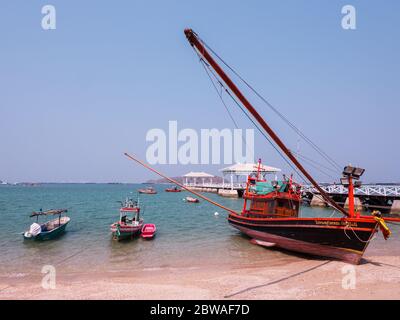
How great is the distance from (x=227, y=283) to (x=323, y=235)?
21.3 feet

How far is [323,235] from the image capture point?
16156 millimetres

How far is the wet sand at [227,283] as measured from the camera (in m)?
11.4

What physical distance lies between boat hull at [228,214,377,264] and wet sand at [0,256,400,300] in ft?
2.18

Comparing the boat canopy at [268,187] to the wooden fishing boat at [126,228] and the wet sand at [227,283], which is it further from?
the wooden fishing boat at [126,228]

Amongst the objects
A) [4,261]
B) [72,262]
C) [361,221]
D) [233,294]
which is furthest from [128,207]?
[361,221]

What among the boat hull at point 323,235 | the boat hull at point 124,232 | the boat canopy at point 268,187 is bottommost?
the boat hull at point 124,232

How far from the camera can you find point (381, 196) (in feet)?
149

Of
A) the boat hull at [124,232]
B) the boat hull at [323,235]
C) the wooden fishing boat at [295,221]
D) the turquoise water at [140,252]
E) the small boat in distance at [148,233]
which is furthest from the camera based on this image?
the small boat in distance at [148,233]

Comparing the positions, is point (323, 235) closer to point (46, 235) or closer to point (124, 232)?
point (124, 232)

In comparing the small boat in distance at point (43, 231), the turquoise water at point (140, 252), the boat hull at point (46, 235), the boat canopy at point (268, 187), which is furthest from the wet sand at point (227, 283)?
the boat hull at point (46, 235)

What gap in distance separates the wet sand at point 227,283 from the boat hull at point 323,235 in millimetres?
664

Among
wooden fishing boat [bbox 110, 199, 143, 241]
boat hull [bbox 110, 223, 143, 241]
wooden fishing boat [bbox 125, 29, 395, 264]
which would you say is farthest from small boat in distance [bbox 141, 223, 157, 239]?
wooden fishing boat [bbox 125, 29, 395, 264]

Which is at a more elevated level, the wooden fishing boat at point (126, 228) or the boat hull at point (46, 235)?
the wooden fishing boat at point (126, 228)
